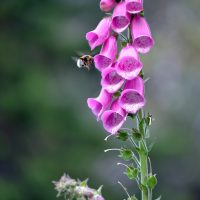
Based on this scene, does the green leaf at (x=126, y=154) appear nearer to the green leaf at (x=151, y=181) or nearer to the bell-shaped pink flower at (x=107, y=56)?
the green leaf at (x=151, y=181)

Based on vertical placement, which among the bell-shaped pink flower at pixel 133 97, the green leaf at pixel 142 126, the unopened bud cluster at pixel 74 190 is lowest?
the unopened bud cluster at pixel 74 190

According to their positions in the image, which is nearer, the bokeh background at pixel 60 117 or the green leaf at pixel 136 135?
the green leaf at pixel 136 135

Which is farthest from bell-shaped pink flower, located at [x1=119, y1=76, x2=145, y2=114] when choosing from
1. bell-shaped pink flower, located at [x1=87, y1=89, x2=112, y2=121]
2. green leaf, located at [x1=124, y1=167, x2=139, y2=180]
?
green leaf, located at [x1=124, y1=167, x2=139, y2=180]

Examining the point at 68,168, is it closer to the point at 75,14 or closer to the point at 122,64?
the point at 75,14

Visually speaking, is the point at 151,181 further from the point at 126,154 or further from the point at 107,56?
the point at 107,56

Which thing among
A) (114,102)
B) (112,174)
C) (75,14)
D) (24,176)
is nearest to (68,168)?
(24,176)

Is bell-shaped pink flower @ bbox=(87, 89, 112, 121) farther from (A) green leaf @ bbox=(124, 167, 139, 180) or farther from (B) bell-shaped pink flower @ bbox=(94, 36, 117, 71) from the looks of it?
(A) green leaf @ bbox=(124, 167, 139, 180)

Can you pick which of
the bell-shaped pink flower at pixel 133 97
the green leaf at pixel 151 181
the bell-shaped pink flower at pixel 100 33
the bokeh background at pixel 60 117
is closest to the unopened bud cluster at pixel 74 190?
the green leaf at pixel 151 181
